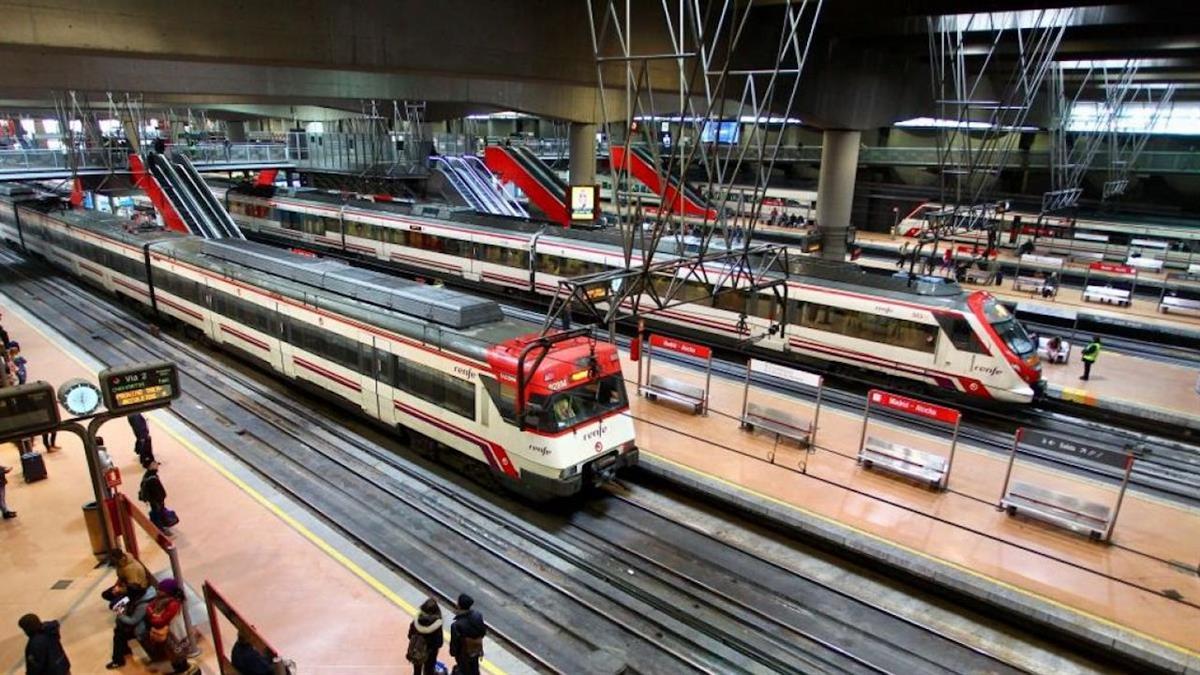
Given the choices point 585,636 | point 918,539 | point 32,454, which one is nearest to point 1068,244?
point 918,539

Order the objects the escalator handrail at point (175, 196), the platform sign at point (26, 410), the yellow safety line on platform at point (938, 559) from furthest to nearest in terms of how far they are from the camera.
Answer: the escalator handrail at point (175, 196)
the yellow safety line on platform at point (938, 559)
the platform sign at point (26, 410)

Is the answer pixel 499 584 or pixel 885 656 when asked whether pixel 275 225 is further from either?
pixel 885 656

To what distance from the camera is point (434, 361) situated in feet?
38.1

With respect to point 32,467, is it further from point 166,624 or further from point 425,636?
point 425,636

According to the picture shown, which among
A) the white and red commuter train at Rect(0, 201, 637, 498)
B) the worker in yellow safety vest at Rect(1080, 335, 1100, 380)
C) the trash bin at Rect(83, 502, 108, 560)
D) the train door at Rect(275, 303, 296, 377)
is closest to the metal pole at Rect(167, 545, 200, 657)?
the trash bin at Rect(83, 502, 108, 560)

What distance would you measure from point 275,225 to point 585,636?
3175 centimetres

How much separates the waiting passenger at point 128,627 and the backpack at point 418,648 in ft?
10.1

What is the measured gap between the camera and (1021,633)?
905cm

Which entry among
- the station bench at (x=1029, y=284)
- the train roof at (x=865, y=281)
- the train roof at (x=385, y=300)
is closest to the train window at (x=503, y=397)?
the train roof at (x=385, y=300)

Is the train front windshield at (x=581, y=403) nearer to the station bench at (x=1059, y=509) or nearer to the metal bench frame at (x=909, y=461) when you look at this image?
the metal bench frame at (x=909, y=461)

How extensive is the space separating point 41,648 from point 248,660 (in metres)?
2.11

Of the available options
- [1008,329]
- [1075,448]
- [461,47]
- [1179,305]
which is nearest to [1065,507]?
[1075,448]

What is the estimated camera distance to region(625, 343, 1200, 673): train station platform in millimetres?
8906

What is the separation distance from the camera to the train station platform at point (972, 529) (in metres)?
8.91
